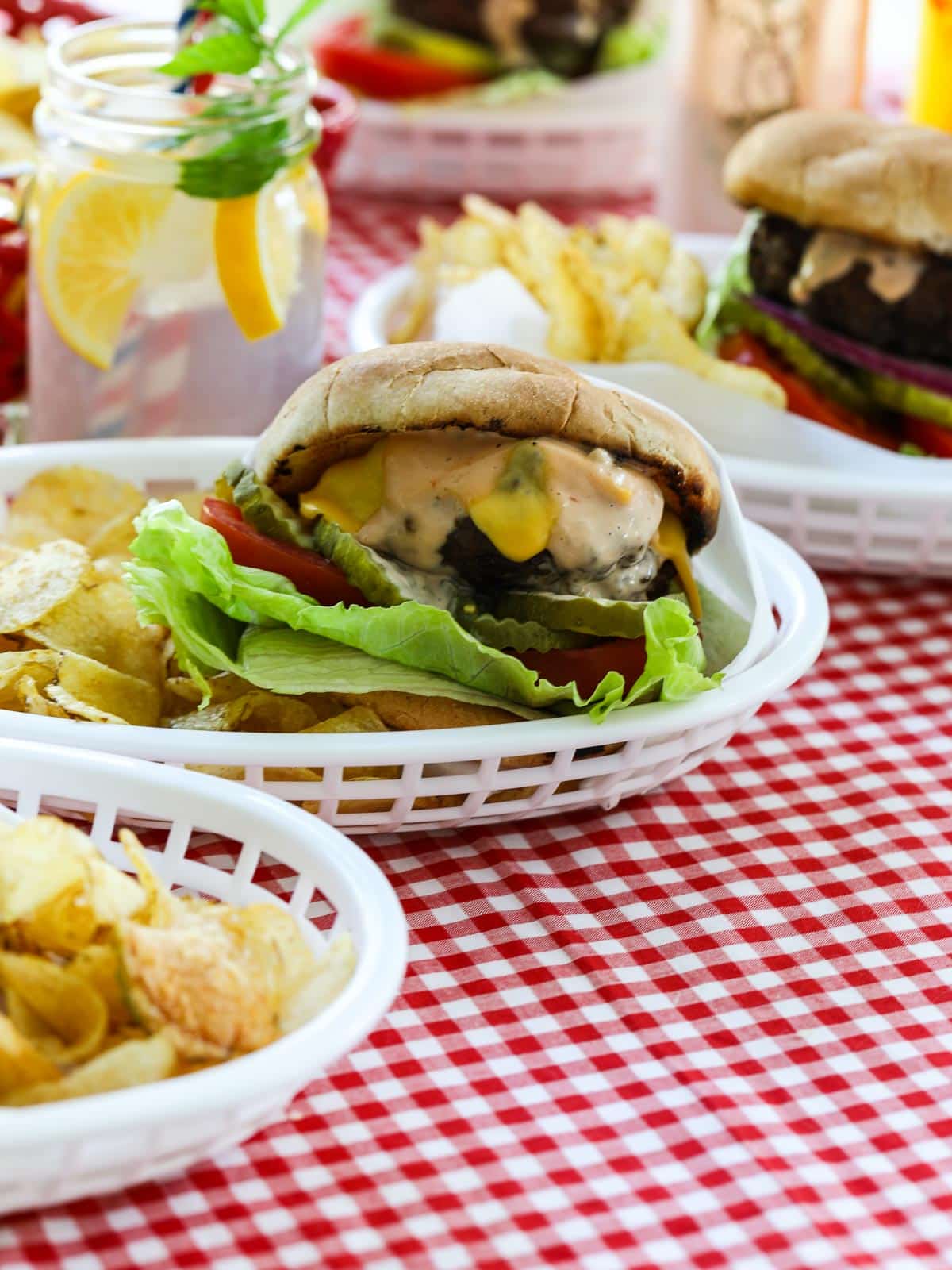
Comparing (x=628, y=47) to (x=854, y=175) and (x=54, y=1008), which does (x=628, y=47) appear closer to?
(x=854, y=175)

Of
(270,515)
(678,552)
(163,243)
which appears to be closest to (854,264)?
(678,552)

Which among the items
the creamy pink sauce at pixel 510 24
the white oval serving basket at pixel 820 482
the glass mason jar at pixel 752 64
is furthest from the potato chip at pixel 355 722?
the creamy pink sauce at pixel 510 24

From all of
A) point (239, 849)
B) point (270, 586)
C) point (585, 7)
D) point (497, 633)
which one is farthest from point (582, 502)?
point (585, 7)

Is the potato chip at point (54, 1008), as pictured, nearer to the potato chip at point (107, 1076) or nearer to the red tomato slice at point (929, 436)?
the potato chip at point (107, 1076)

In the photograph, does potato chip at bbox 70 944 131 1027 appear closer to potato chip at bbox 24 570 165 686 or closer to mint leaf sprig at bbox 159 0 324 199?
potato chip at bbox 24 570 165 686

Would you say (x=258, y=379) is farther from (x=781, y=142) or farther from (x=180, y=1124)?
(x=180, y=1124)

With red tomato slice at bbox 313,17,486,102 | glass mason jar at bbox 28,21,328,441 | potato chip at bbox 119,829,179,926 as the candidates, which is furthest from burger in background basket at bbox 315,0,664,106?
potato chip at bbox 119,829,179,926
